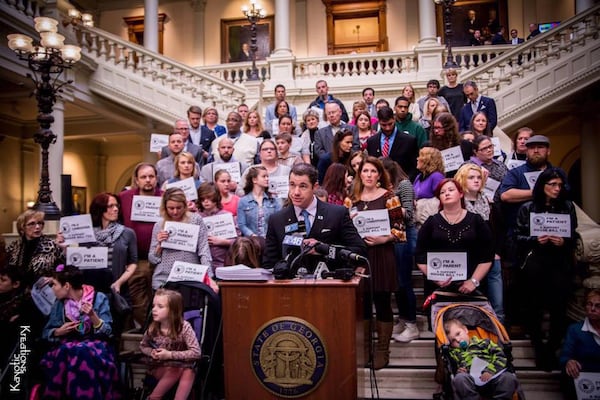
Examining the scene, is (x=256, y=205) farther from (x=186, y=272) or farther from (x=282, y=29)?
(x=282, y=29)

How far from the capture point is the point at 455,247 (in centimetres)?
391

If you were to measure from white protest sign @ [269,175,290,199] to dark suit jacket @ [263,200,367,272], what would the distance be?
2088mm

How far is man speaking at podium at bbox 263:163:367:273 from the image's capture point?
3453mm

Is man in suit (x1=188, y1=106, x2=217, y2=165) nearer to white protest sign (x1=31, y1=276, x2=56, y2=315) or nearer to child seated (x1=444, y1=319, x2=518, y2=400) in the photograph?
white protest sign (x1=31, y1=276, x2=56, y2=315)

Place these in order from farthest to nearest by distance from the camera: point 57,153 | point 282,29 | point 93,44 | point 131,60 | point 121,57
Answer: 1. point 282,29
2. point 131,60
3. point 121,57
4. point 93,44
5. point 57,153

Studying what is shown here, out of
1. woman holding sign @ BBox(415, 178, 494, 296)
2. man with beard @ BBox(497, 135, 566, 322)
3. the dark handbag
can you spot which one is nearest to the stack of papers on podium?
woman holding sign @ BBox(415, 178, 494, 296)

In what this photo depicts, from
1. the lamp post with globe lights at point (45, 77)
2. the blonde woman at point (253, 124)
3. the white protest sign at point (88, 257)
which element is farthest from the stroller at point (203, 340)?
the lamp post with globe lights at point (45, 77)

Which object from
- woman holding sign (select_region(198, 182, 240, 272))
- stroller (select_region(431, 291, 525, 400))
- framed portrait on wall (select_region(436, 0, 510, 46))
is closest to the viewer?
stroller (select_region(431, 291, 525, 400))

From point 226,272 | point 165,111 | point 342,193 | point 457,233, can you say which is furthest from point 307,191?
point 165,111

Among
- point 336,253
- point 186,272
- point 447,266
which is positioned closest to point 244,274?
point 336,253

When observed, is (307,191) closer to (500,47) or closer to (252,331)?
(252,331)

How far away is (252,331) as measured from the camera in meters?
2.88

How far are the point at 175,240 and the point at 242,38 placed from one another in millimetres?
15423

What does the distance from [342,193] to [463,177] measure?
118cm
